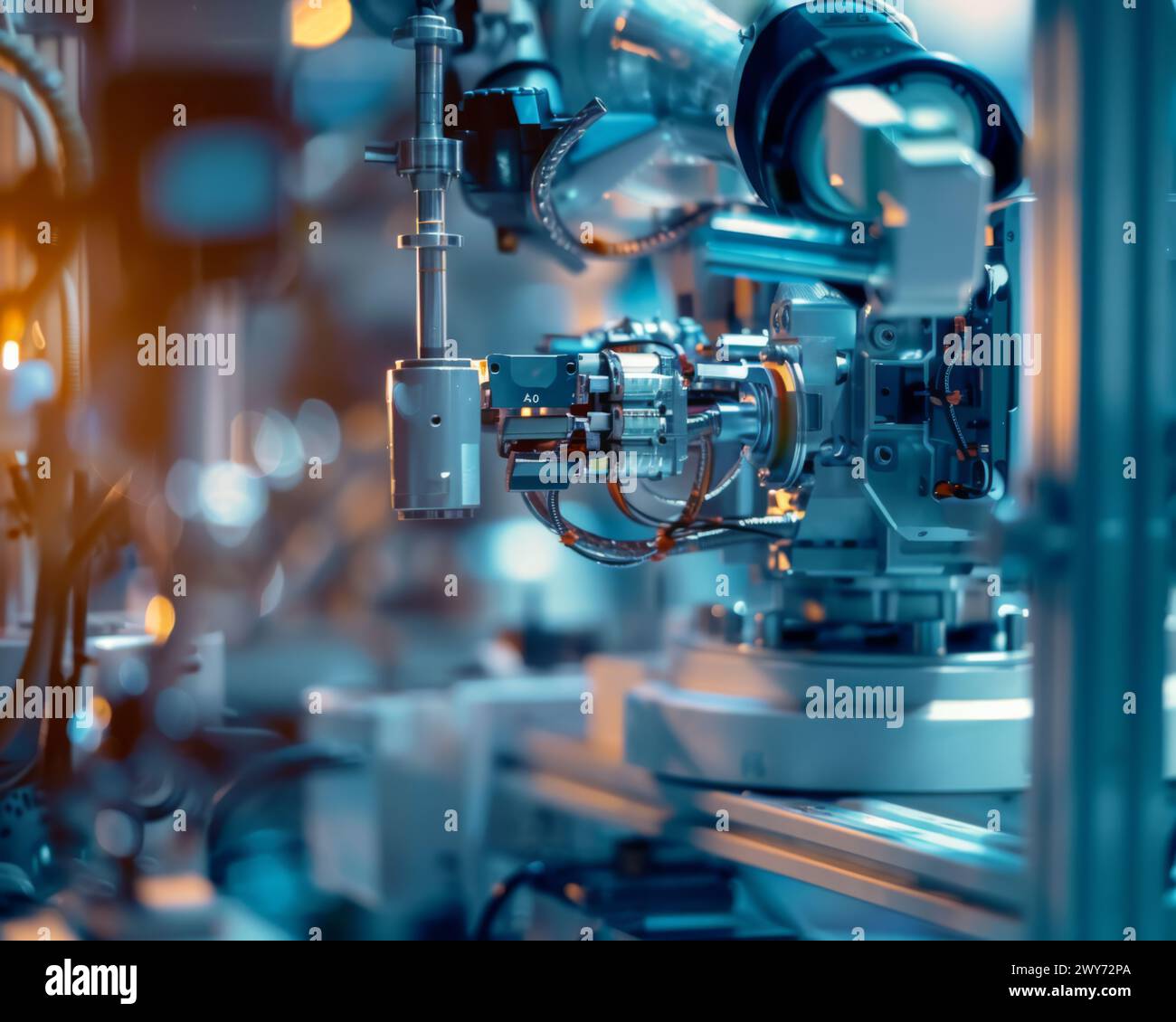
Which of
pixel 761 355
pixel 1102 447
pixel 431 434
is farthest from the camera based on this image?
pixel 761 355

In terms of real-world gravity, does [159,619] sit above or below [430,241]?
below

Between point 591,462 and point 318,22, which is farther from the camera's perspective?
point 318,22

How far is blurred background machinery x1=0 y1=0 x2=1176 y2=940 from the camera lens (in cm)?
88

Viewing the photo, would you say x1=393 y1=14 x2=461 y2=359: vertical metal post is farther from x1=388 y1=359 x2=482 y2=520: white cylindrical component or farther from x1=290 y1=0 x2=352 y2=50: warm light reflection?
x1=290 y1=0 x2=352 y2=50: warm light reflection

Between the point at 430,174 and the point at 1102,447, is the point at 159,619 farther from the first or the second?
the point at 1102,447

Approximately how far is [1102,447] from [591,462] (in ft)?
1.52

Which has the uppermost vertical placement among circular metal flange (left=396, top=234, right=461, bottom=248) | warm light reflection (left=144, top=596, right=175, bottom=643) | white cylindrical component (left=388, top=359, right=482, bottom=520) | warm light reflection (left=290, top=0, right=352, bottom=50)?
warm light reflection (left=290, top=0, right=352, bottom=50)

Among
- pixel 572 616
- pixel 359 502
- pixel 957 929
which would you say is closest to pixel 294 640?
pixel 359 502

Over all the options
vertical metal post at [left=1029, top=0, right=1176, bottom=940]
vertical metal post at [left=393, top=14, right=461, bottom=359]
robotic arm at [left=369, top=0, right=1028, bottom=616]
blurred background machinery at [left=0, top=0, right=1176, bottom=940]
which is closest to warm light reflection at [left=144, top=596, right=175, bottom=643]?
blurred background machinery at [left=0, top=0, right=1176, bottom=940]

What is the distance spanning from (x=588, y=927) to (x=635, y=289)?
3.52 feet

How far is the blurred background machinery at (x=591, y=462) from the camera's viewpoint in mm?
Result: 883

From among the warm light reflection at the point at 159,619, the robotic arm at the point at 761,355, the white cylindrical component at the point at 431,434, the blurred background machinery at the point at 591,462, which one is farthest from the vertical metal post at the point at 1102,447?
the warm light reflection at the point at 159,619

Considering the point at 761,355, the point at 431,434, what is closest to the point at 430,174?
the point at 431,434

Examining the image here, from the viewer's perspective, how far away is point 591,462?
4.03 feet
